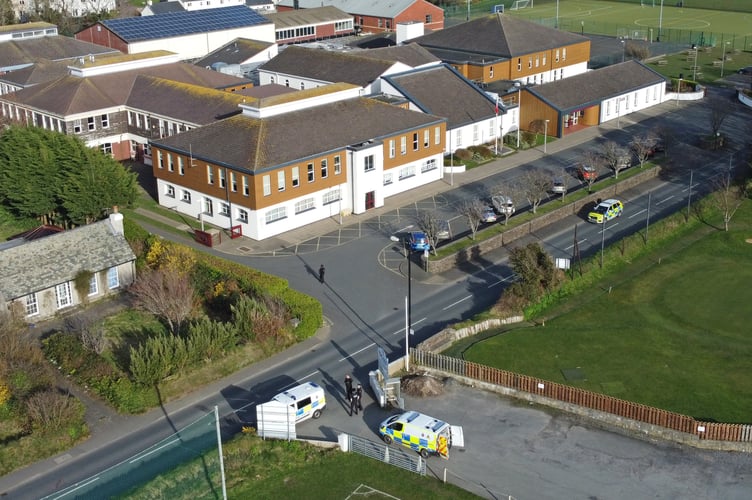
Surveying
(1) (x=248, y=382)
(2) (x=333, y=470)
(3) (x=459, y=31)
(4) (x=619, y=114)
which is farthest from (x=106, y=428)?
(3) (x=459, y=31)

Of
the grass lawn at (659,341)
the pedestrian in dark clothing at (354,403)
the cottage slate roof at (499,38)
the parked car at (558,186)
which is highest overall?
the cottage slate roof at (499,38)

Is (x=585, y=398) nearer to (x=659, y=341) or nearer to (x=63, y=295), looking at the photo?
(x=659, y=341)

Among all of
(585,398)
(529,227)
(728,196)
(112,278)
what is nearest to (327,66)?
(529,227)

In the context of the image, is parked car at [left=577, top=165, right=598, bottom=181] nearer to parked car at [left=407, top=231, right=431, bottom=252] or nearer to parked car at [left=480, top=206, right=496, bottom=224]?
parked car at [left=480, top=206, right=496, bottom=224]

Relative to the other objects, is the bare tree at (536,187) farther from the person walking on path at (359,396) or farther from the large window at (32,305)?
the large window at (32,305)

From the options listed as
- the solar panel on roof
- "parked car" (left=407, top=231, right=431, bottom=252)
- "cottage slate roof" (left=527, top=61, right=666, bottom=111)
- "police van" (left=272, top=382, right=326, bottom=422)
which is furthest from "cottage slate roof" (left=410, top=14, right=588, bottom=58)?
"police van" (left=272, top=382, right=326, bottom=422)

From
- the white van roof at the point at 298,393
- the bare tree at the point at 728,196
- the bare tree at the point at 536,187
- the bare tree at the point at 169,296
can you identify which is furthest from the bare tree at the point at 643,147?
the white van roof at the point at 298,393
